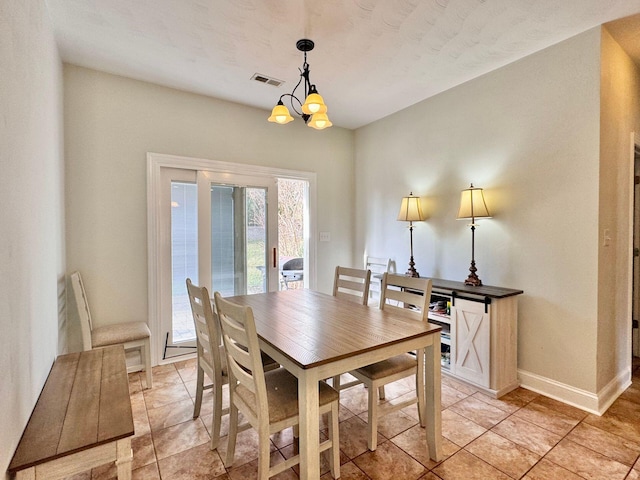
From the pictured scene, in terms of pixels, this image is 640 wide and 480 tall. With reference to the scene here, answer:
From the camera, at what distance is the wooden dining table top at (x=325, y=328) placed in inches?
57.1

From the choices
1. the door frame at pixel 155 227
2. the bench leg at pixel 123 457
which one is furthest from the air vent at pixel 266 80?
the bench leg at pixel 123 457

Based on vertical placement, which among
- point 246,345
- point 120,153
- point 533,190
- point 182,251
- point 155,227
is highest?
point 120,153

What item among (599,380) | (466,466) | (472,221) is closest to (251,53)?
(472,221)

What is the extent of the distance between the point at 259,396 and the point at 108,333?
1.91 meters

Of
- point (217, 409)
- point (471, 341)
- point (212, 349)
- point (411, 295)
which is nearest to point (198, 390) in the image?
point (217, 409)

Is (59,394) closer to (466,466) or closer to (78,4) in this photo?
(466,466)

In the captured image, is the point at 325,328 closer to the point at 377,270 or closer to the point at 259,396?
the point at 259,396

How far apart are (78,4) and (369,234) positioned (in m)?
3.43

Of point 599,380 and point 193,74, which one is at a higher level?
point 193,74

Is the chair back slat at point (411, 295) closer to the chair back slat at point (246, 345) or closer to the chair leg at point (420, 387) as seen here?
the chair leg at point (420, 387)

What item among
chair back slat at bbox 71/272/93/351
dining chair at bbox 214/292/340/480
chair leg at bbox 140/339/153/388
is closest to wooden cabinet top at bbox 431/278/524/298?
dining chair at bbox 214/292/340/480

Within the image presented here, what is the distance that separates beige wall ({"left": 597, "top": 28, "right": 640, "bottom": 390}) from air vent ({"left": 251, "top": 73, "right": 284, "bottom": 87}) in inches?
99.0

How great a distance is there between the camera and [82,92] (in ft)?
8.97

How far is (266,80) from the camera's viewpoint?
2.96 meters
